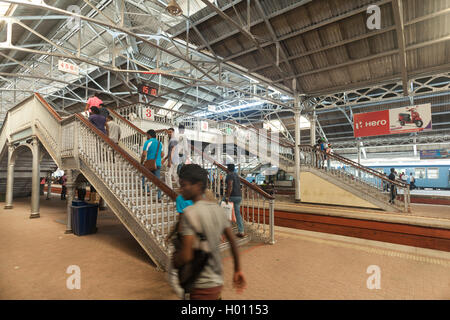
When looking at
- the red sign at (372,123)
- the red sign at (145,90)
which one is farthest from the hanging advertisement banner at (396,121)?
the red sign at (145,90)

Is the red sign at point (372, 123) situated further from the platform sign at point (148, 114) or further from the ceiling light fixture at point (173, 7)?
the platform sign at point (148, 114)

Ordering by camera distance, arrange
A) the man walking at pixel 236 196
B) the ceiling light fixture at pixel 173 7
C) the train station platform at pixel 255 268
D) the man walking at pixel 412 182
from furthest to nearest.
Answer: the man walking at pixel 412 182
the ceiling light fixture at pixel 173 7
the man walking at pixel 236 196
the train station platform at pixel 255 268

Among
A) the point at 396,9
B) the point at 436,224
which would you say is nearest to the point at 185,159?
the point at 436,224

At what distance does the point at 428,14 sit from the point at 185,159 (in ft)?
27.9

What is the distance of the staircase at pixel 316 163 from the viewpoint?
920 centimetres

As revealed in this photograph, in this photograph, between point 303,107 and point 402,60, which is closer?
point 402,60

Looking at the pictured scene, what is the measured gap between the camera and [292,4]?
731 cm

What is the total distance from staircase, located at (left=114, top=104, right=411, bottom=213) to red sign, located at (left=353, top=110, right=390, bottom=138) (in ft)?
5.55

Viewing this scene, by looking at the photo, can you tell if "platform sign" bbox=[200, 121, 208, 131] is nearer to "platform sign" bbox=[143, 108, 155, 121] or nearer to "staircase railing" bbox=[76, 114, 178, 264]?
"platform sign" bbox=[143, 108, 155, 121]

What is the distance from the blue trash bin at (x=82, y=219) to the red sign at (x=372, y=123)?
457 inches

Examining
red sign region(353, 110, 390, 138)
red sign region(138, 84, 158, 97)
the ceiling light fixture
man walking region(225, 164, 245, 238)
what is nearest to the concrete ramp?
red sign region(353, 110, 390, 138)

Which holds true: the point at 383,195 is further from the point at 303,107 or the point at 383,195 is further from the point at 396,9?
the point at 396,9

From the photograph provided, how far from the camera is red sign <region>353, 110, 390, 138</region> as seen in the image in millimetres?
10250

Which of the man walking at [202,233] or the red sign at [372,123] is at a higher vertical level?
the red sign at [372,123]
